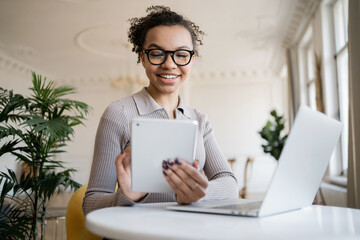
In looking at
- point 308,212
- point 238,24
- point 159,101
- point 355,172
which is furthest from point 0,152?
point 238,24

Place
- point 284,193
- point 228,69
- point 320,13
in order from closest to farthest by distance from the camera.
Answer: point 284,193 → point 320,13 → point 228,69

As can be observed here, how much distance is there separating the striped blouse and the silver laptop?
24 cm

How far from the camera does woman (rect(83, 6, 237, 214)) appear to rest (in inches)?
45.2

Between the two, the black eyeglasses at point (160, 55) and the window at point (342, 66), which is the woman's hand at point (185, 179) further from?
the window at point (342, 66)

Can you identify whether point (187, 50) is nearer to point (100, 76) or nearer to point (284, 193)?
point (284, 193)

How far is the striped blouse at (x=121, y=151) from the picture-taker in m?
1.13

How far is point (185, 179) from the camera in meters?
0.89

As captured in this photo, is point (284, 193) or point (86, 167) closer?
point (284, 193)

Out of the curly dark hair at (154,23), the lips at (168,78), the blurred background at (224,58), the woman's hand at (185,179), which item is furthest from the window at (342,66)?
the woman's hand at (185,179)

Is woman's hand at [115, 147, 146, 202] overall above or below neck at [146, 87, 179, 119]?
below

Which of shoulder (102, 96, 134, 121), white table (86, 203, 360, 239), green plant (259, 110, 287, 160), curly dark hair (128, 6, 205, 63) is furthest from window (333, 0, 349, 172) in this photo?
white table (86, 203, 360, 239)

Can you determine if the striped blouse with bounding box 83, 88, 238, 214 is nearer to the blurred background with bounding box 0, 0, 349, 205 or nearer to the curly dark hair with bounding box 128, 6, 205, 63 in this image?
the curly dark hair with bounding box 128, 6, 205, 63

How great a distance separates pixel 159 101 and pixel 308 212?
0.72m

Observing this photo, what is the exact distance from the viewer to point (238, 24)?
6441 millimetres
